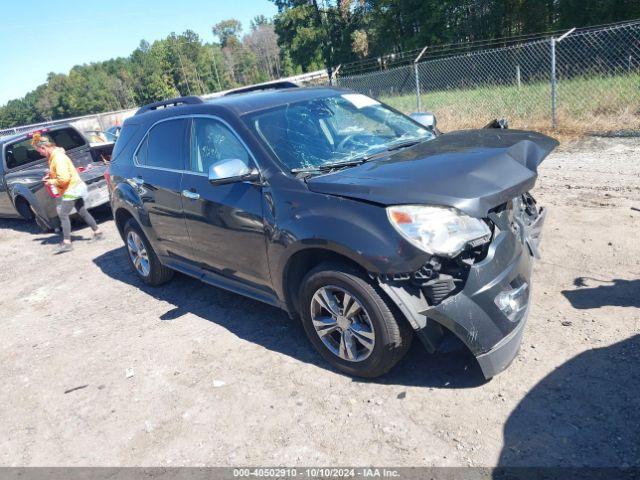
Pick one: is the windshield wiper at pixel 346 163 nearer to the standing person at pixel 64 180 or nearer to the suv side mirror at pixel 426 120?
the suv side mirror at pixel 426 120

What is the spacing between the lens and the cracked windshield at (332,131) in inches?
146

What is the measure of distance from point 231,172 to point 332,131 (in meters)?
0.96

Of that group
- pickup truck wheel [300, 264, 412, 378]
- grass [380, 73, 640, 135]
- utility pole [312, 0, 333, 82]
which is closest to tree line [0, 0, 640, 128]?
utility pole [312, 0, 333, 82]

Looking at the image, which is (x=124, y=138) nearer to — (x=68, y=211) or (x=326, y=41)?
(x=68, y=211)

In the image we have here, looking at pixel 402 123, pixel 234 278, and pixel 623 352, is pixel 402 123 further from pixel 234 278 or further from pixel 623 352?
pixel 623 352

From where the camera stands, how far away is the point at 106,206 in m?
9.49

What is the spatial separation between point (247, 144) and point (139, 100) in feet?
402

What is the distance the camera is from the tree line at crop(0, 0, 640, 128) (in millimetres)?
26453

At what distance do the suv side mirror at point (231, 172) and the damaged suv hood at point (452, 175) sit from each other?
50 centimetres

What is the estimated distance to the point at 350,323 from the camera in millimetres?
3285

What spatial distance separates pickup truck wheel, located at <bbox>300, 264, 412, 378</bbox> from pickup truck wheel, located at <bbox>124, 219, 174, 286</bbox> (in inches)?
104

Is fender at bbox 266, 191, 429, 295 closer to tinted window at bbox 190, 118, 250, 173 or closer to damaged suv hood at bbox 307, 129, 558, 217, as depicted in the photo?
damaged suv hood at bbox 307, 129, 558, 217

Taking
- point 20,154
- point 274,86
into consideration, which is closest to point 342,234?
point 274,86

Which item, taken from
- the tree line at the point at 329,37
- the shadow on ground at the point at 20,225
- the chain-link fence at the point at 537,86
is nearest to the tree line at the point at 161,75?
the tree line at the point at 329,37
